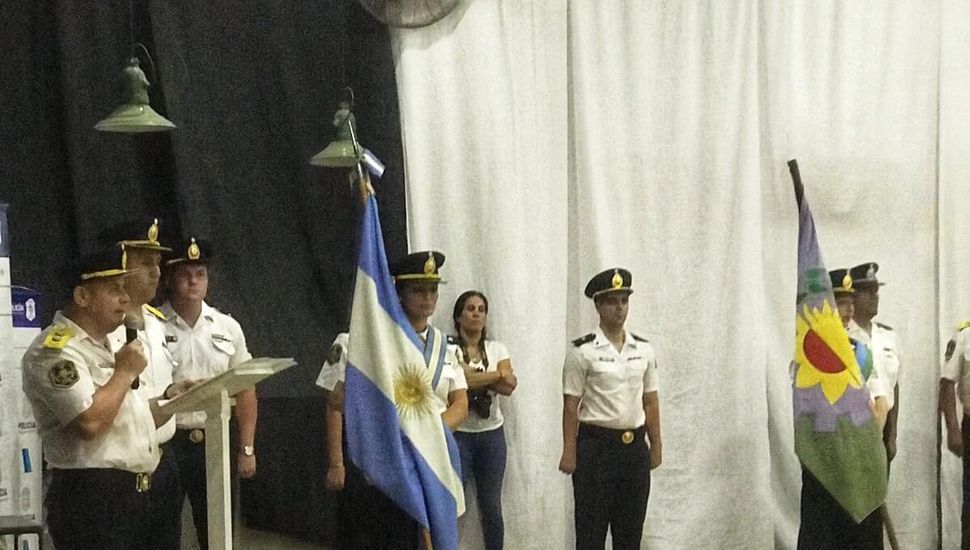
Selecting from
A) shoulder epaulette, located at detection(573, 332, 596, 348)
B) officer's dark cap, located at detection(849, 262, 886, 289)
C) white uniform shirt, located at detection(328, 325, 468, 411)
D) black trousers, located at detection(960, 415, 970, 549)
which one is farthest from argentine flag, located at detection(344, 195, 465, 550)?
black trousers, located at detection(960, 415, 970, 549)

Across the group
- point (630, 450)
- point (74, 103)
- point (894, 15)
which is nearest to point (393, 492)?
point (630, 450)

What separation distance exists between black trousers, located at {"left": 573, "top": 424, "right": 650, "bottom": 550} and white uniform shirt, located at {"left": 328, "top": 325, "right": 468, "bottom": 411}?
0.59m

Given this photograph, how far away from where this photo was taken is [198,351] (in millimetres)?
4090

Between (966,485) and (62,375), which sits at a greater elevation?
(62,375)

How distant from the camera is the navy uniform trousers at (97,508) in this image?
3.10 m

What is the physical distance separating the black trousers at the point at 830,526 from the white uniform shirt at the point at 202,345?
233 cm

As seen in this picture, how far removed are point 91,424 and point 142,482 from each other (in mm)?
302

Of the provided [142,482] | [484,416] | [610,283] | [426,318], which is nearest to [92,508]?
[142,482]

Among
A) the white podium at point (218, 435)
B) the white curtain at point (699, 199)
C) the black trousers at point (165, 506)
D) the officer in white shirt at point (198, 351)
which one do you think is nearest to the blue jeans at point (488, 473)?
the white curtain at point (699, 199)

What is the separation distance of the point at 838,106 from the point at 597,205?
130 centimetres

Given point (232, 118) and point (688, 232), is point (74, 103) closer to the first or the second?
point (232, 118)

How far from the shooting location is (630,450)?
443cm

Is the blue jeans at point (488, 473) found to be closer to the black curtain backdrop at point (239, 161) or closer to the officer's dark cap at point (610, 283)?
the black curtain backdrop at point (239, 161)

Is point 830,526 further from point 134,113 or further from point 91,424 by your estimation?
point 134,113
